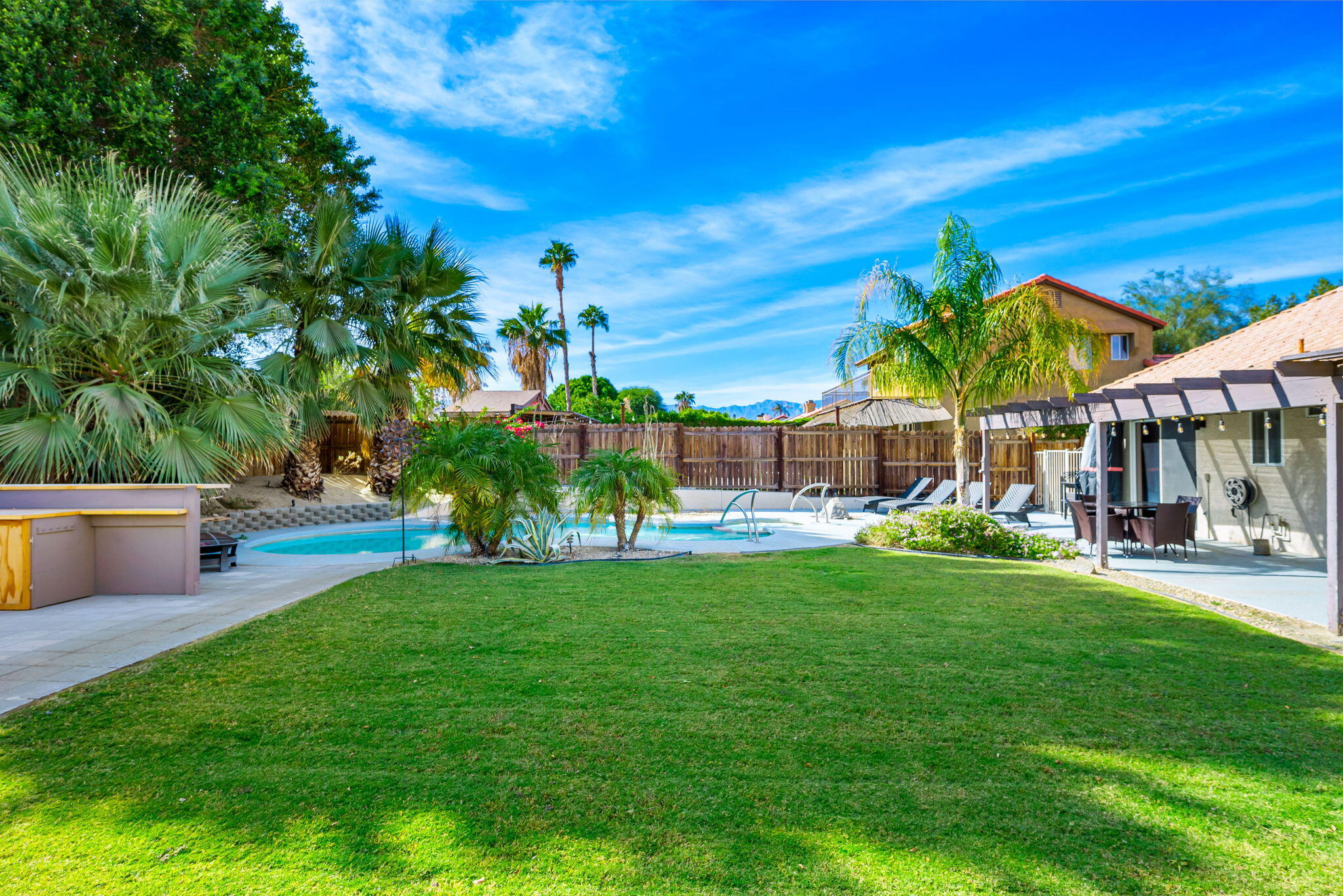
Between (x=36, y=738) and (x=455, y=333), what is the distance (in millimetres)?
10207

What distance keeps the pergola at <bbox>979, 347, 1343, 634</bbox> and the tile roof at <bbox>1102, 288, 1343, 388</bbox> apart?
A: 1.54 feet

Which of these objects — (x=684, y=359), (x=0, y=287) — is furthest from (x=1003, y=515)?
(x=684, y=359)

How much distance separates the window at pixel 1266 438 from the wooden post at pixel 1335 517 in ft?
17.1

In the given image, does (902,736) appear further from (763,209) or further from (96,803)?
(763,209)

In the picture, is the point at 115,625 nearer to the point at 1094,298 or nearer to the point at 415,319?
the point at 415,319

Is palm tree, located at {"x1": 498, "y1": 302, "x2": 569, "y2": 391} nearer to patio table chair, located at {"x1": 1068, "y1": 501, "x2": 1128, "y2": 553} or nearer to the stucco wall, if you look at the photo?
patio table chair, located at {"x1": 1068, "y1": 501, "x2": 1128, "y2": 553}

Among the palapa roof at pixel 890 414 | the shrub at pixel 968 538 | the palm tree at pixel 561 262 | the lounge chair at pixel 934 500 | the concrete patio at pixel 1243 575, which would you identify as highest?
the palm tree at pixel 561 262

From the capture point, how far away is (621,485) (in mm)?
8953

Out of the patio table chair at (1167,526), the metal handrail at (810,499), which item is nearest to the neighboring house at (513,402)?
the metal handrail at (810,499)

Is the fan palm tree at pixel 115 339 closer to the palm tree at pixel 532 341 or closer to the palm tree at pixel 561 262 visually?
the palm tree at pixel 532 341

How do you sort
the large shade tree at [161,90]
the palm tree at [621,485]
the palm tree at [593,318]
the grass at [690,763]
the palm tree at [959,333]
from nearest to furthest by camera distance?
the grass at [690,763], the palm tree at [621,485], the large shade tree at [161,90], the palm tree at [959,333], the palm tree at [593,318]

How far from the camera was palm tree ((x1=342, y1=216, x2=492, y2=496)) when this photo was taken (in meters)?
11.7

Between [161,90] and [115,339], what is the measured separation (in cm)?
513

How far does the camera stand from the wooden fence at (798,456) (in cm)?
1778
